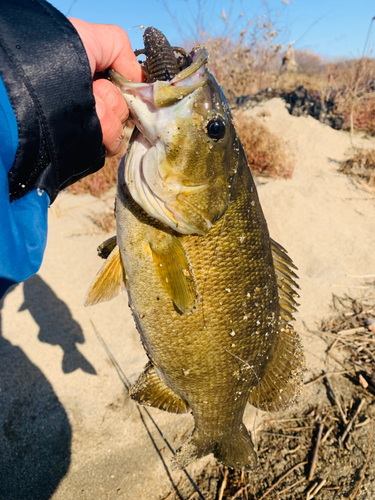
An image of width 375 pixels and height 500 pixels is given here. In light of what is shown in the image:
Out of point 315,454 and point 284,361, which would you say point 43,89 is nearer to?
point 284,361

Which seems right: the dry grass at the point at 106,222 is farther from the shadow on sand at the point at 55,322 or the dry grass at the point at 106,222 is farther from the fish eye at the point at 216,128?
the fish eye at the point at 216,128

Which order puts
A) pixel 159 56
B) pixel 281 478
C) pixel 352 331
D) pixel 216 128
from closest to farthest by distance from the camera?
pixel 159 56, pixel 216 128, pixel 281 478, pixel 352 331

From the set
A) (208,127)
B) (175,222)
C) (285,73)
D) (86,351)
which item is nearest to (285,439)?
(86,351)

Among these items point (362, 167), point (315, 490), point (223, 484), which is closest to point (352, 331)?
point (315, 490)

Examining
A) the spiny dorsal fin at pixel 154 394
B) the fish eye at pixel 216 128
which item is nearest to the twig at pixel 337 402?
the spiny dorsal fin at pixel 154 394

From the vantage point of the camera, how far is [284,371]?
2029mm

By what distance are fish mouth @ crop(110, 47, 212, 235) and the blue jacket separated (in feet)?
0.61

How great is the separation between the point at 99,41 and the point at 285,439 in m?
3.34

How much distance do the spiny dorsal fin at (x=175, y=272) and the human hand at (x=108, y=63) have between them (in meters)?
0.62

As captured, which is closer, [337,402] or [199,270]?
[199,270]

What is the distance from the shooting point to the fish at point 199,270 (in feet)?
4.45

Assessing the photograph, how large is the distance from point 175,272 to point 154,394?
96cm

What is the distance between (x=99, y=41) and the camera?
1.41 metres

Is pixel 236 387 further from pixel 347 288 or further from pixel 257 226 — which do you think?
pixel 347 288
